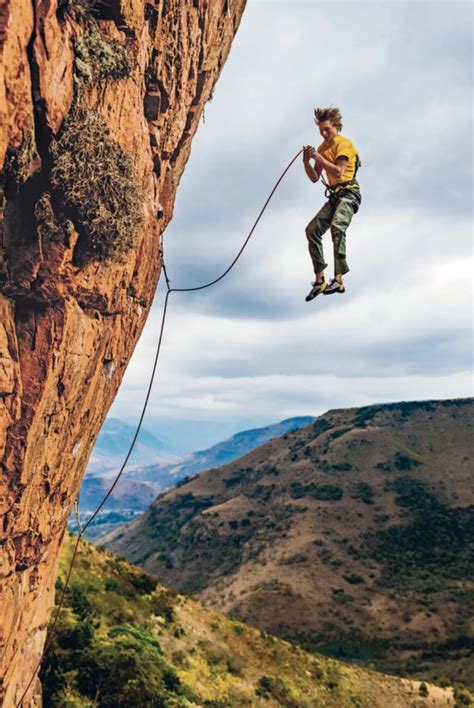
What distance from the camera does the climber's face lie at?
9586 mm

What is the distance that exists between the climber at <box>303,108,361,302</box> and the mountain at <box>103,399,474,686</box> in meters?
50.3

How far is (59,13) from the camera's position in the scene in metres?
8.33

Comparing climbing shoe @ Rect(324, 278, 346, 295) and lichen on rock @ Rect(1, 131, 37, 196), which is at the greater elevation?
lichen on rock @ Rect(1, 131, 37, 196)

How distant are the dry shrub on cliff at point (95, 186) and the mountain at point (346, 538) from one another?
52.7 m

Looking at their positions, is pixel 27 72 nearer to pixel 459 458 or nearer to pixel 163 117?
→ pixel 163 117

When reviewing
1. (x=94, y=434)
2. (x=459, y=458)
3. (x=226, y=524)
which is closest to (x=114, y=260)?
(x=94, y=434)

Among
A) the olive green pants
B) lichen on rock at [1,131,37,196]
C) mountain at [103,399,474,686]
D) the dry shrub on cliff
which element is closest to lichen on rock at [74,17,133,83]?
the dry shrub on cliff

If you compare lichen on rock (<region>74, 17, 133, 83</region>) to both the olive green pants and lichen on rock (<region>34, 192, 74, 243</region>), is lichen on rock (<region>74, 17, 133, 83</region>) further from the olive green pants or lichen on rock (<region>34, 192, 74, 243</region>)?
the olive green pants

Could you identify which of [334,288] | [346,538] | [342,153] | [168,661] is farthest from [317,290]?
[346,538]

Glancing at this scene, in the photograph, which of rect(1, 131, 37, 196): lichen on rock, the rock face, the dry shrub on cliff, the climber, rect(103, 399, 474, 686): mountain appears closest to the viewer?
rect(1, 131, 37, 196): lichen on rock

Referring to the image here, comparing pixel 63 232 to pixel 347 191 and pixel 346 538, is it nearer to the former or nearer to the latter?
pixel 347 191

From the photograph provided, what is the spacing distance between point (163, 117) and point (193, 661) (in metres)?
26.1

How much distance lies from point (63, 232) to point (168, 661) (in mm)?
23241

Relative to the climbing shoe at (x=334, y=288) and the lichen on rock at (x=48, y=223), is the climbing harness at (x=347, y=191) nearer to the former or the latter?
the climbing shoe at (x=334, y=288)
